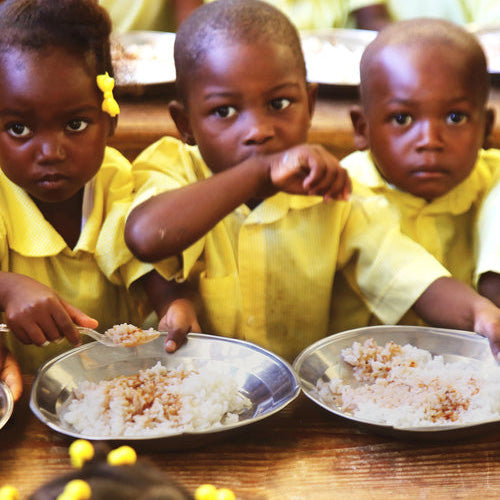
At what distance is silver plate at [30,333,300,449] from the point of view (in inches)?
38.2

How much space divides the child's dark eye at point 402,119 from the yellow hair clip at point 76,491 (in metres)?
0.96

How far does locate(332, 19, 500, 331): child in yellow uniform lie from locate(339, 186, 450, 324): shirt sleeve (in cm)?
4

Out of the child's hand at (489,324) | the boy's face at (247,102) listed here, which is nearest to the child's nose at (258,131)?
the boy's face at (247,102)

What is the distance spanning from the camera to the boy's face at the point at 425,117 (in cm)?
124

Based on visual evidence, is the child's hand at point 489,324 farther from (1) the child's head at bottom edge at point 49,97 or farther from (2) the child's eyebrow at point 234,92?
(1) the child's head at bottom edge at point 49,97

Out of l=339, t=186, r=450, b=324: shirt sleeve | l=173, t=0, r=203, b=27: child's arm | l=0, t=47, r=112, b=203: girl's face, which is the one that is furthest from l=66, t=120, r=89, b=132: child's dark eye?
l=173, t=0, r=203, b=27: child's arm

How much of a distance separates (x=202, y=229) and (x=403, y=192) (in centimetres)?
43

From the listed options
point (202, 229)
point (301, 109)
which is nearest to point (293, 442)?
point (202, 229)

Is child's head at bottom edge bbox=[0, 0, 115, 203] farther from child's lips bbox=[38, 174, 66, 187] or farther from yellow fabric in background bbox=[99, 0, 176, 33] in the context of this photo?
yellow fabric in background bbox=[99, 0, 176, 33]

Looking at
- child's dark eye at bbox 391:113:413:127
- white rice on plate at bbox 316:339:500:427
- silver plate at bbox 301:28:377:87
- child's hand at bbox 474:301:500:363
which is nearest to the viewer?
white rice on plate at bbox 316:339:500:427

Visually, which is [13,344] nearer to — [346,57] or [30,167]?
[30,167]

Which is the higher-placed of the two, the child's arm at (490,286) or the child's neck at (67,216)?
the child's neck at (67,216)

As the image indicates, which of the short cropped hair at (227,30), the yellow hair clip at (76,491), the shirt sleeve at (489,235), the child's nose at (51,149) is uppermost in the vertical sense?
the short cropped hair at (227,30)

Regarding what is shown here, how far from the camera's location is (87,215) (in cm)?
126
